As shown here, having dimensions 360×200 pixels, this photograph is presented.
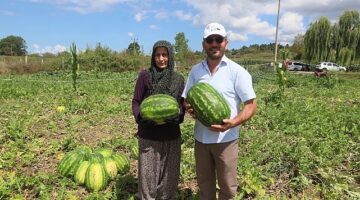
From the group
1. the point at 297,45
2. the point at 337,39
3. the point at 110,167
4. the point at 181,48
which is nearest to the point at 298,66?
the point at 337,39

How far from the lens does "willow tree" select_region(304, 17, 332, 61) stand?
38812 millimetres

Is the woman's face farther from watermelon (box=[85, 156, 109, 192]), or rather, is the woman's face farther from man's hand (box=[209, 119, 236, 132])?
watermelon (box=[85, 156, 109, 192])

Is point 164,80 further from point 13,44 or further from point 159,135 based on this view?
point 13,44

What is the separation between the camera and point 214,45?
3.42 m

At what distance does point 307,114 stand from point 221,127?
5794 millimetres

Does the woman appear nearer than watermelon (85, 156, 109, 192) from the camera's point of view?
Yes

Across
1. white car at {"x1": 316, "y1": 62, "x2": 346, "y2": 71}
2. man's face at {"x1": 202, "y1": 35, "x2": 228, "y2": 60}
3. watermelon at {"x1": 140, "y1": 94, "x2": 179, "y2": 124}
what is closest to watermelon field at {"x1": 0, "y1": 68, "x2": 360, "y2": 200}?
watermelon at {"x1": 140, "y1": 94, "x2": 179, "y2": 124}

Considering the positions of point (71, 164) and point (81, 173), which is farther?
point (71, 164)

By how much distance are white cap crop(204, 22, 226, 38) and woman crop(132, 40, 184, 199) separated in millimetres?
560

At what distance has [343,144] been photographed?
→ 6.04 m

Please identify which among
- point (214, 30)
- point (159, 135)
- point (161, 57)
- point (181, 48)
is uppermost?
point (181, 48)

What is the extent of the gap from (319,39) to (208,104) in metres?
38.8

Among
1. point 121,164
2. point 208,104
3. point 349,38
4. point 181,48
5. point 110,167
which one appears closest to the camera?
point 208,104

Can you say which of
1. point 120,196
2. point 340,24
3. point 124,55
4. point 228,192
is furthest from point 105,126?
point 340,24
